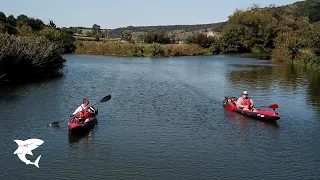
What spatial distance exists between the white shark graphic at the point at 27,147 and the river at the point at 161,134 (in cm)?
26

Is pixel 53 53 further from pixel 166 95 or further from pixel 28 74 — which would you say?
pixel 166 95

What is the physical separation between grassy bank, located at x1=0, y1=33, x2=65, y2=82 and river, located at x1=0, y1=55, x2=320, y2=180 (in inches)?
74.8

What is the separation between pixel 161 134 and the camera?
1989 centimetres

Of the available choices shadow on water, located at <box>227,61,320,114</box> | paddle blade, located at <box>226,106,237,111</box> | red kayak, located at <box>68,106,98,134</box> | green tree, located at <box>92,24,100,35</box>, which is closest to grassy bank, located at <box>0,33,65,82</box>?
A: red kayak, located at <box>68,106,98,134</box>

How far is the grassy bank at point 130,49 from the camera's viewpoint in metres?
72.5

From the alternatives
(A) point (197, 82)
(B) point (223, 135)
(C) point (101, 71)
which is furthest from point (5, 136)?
(C) point (101, 71)

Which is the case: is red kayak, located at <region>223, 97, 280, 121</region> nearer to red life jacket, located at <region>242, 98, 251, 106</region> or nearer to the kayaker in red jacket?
the kayaker in red jacket

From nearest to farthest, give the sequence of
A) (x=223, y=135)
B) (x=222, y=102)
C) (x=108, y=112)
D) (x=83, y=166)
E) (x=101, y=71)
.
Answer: (x=83, y=166)
(x=223, y=135)
(x=108, y=112)
(x=222, y=102)
(x=101, y=71)

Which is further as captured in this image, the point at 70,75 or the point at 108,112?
the point at 70,75

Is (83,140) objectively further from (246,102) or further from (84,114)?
(246,102)

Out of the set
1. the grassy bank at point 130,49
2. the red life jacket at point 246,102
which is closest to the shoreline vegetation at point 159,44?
the grassy bank at point 130,49

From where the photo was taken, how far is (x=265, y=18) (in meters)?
88.9

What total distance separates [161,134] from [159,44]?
5814cm

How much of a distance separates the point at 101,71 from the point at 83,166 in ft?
101
